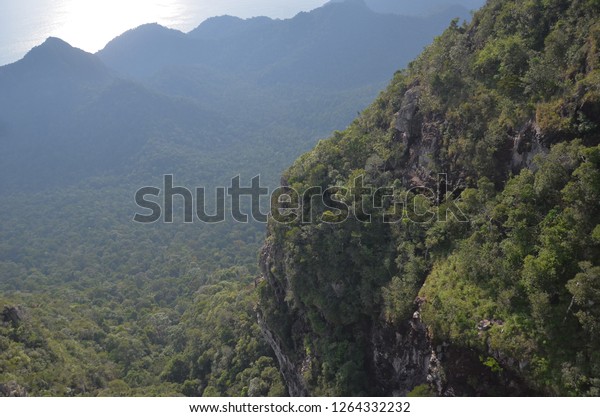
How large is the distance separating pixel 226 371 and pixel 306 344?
1247 centimetres

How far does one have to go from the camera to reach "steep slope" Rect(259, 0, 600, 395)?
1327 centimetres

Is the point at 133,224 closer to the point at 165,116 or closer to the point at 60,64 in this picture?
the point at 165,116

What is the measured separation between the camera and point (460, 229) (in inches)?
722

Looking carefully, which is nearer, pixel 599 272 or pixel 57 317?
pixel 599 272

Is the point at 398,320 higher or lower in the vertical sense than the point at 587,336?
lower

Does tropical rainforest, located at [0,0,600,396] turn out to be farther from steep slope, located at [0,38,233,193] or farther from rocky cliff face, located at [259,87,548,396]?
steep slope, located at [0,38,233,193]

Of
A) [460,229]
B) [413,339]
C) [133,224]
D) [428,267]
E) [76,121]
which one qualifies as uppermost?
[76,121]

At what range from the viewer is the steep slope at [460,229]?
13.3 metres

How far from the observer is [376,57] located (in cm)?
19312

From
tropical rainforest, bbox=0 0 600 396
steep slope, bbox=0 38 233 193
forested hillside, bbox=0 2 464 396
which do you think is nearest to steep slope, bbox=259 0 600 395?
tropical rainforest, bbox=0 0 600 396

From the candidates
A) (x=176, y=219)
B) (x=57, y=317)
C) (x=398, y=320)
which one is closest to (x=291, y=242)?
(x=398, y=320)

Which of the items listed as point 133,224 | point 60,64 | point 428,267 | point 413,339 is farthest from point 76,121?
point 413,339

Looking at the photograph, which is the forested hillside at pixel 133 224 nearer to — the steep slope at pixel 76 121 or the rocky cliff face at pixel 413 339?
the steep slope at pixel 76 121

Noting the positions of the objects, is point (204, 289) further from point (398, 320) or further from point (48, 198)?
point (48, 198)
